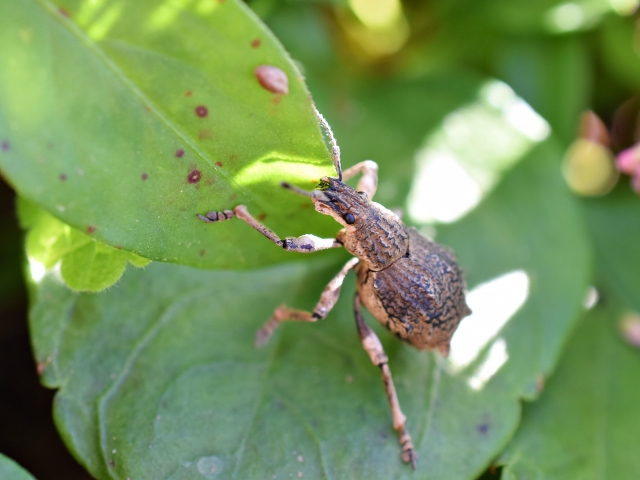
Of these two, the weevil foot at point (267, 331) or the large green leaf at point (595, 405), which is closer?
the weevil foot at point (267, 331)

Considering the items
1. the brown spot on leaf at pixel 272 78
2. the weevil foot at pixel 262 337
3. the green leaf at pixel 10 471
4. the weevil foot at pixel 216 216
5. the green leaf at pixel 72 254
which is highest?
the brown spot on leaf at pixel 272 78

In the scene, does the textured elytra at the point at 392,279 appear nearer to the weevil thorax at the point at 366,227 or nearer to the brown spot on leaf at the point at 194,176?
the weevil thorax at the point at 366,227

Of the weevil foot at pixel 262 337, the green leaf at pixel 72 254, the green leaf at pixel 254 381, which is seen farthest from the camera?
the weevil foot at pixel 262 337

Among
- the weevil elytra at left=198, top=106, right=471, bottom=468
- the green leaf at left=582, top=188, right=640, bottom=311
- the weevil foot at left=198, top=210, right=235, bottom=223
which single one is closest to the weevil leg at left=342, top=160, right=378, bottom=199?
the weevil elytra at left=198, top=106, right=471, bottom=468

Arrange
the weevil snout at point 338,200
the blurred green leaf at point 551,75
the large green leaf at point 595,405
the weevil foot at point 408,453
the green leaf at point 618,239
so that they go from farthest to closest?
Result: the blurred green leaf at point 551,75, the green leaf at point 618,239, the large green leaf at point 595,405, the weevil foot at point 408,453, the weevil snout at point 338,200

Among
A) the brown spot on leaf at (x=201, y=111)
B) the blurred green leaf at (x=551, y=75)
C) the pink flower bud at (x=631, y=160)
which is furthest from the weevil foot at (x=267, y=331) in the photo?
the blurred green leaf at (x=551, y=75)

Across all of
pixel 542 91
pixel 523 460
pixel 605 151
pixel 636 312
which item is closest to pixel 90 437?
pixel 523 460

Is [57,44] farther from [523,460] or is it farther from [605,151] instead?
[605,151]

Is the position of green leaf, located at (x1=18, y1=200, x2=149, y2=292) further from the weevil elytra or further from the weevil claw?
the weevil claw
